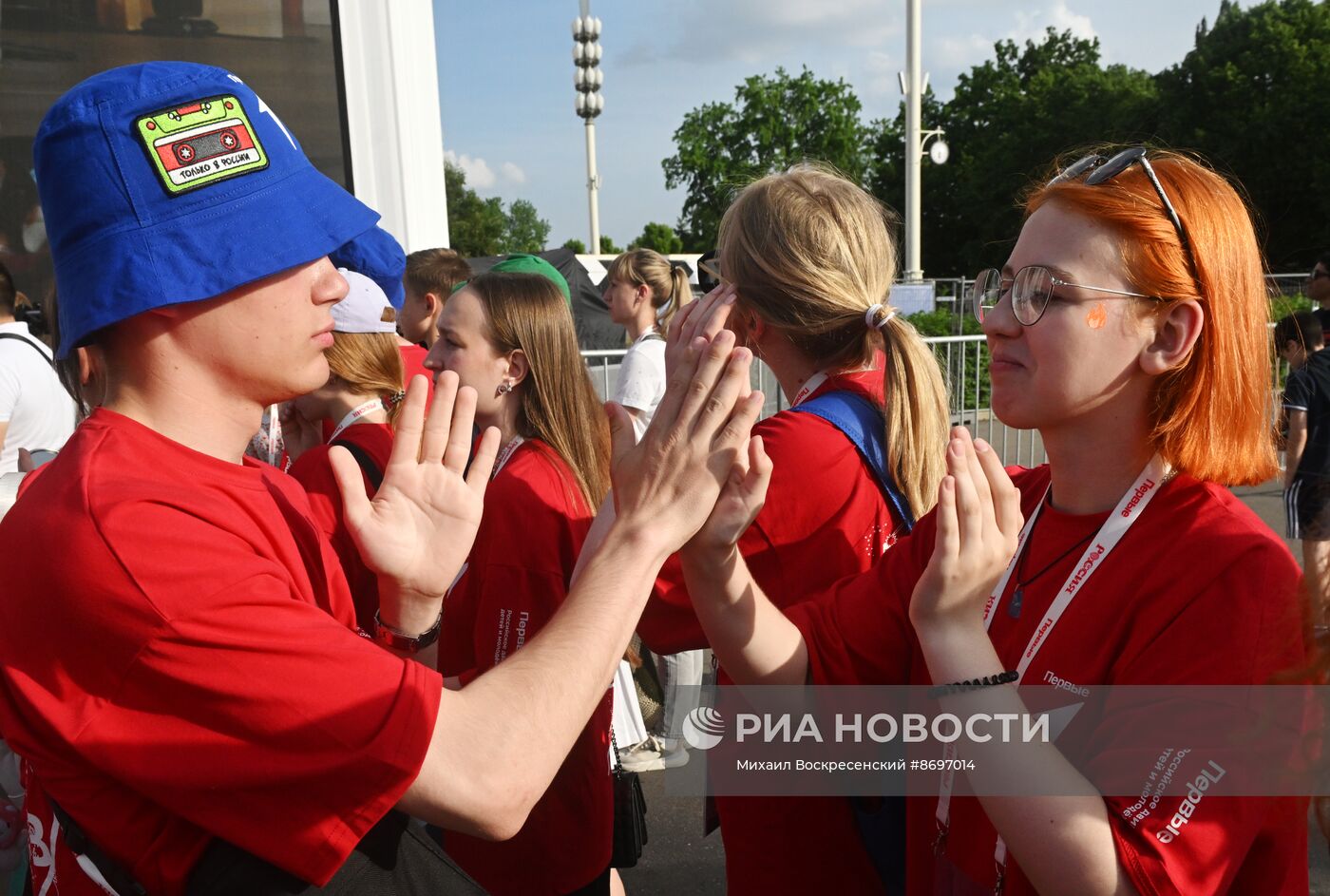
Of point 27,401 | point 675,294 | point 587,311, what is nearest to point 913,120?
point 587,311

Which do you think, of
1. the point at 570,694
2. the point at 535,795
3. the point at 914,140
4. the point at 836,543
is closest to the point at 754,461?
the point at 836,543

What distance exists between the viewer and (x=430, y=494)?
68.6 inches

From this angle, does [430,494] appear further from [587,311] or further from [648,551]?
[587,311]

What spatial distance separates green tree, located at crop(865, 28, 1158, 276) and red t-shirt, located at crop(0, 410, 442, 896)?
50234mm

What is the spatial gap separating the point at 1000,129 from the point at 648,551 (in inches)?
2491

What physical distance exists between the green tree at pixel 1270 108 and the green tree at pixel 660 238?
27.8 meters

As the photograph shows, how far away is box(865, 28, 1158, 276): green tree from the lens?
52.5m

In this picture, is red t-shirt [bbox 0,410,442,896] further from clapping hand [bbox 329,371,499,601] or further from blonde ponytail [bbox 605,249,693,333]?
blonde ponytail [bbox 605,249,693,333]

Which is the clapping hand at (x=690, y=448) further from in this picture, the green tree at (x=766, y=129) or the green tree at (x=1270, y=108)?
the green tree at (x=766, y=129)

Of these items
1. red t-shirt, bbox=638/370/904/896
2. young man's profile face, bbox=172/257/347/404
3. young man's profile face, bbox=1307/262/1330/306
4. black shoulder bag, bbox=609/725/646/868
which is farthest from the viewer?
young man's profile face, bbox=1307/262/1330/306

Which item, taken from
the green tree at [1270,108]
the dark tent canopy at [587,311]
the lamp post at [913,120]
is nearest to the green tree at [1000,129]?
the green tree at [1270,108]

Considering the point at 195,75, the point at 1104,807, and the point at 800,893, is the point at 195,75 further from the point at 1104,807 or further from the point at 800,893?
the point at 800,893

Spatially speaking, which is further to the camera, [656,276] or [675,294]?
[675,294]

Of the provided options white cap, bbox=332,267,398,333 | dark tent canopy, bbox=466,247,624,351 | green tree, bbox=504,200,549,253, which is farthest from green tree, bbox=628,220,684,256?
white cap, bbox=332,267,398,333
